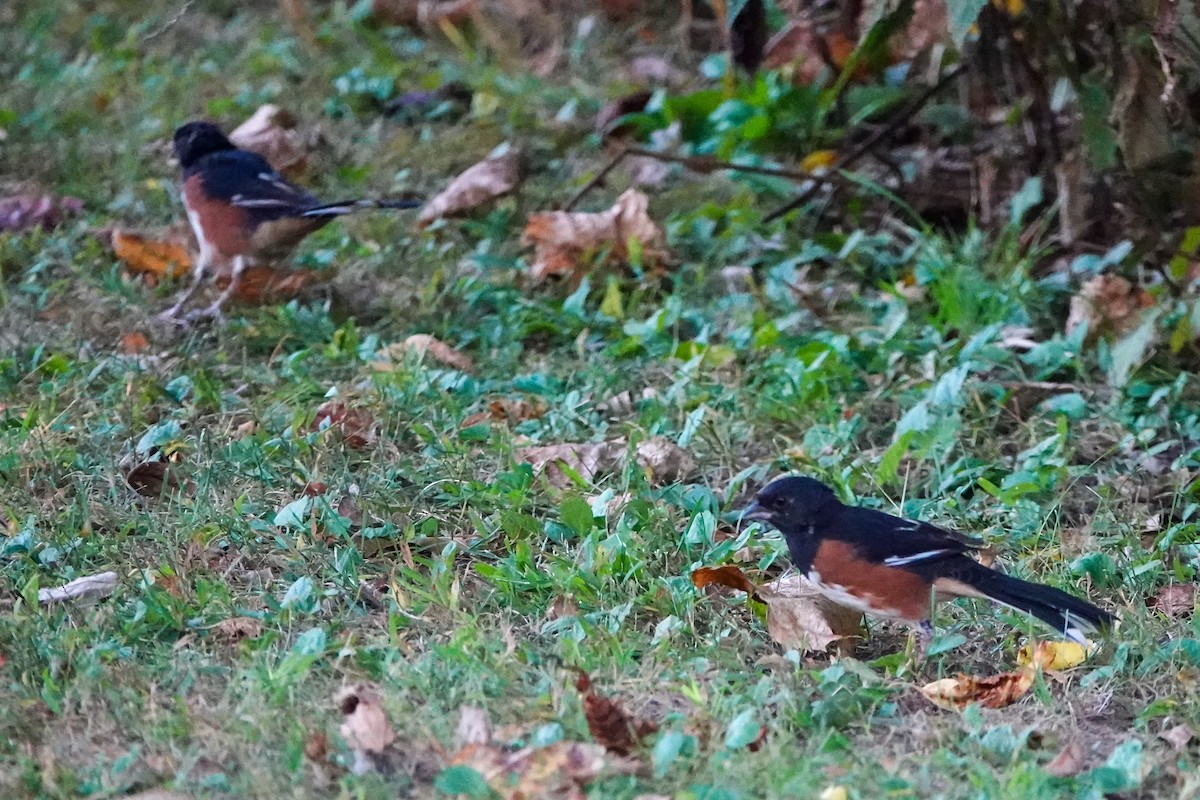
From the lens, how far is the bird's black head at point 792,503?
344 cm

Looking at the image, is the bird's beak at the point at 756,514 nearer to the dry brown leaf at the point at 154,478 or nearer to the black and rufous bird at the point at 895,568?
the black and rufous bird at the point at 895,568

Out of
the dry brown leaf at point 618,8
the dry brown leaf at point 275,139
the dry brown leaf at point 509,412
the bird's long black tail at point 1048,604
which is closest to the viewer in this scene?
the bird's long black tail at point 1048,604

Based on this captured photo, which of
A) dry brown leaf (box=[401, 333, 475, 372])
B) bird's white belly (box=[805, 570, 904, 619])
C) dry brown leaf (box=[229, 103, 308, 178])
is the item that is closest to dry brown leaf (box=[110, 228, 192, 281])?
dry brown leaf (box=[229, 103, 308, 178])

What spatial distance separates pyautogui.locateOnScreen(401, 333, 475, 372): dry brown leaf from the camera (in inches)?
189

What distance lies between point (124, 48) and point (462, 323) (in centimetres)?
381

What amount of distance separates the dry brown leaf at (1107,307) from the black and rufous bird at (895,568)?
168cm

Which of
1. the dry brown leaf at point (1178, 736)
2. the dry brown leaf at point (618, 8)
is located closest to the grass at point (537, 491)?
the dry brown leaf at point (1178, 736)

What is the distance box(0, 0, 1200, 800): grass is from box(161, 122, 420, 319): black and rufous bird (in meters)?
0.24

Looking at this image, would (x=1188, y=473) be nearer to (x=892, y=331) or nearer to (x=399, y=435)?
(x=892, y=331)

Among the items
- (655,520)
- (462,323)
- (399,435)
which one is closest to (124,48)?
(462,323)

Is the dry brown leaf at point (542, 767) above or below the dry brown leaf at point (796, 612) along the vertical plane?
above

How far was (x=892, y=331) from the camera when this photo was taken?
4.91 metres

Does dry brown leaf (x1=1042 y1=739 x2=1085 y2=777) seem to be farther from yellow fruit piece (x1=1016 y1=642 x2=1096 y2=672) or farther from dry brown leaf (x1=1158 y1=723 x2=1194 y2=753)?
yellow fruit piece (x1=1016 y1=642 x2=1096 y2=672)

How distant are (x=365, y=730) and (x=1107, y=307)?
313cm
